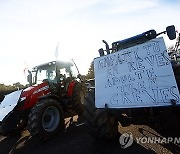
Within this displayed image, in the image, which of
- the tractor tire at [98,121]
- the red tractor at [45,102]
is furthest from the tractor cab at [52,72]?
the tractor tire at [98,121]

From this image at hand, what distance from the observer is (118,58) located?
13.7ft

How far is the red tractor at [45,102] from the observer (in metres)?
6.34

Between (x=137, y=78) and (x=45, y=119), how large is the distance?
3.98 m

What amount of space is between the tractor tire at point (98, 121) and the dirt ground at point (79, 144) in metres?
0.31

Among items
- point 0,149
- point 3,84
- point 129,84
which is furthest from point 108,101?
point 3,84

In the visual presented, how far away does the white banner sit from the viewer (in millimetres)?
3484

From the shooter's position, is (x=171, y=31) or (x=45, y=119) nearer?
(x=171, y=31)

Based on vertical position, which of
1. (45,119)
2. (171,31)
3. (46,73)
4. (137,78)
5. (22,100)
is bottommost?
(45,119)

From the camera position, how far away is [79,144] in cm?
535

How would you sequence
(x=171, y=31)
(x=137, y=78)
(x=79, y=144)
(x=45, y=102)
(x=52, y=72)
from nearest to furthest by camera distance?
(x=137, y=78) < (x=171, y=31) < (x=79, y=144) < (x=45, y=102) < (x=52, y=72)

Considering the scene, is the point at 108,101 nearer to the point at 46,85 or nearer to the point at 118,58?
the point at 118,58

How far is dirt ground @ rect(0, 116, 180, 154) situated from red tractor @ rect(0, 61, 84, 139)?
1.38 ft

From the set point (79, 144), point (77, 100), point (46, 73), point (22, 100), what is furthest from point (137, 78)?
point (46, 73)

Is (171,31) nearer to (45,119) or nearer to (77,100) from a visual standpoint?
(45,119)
